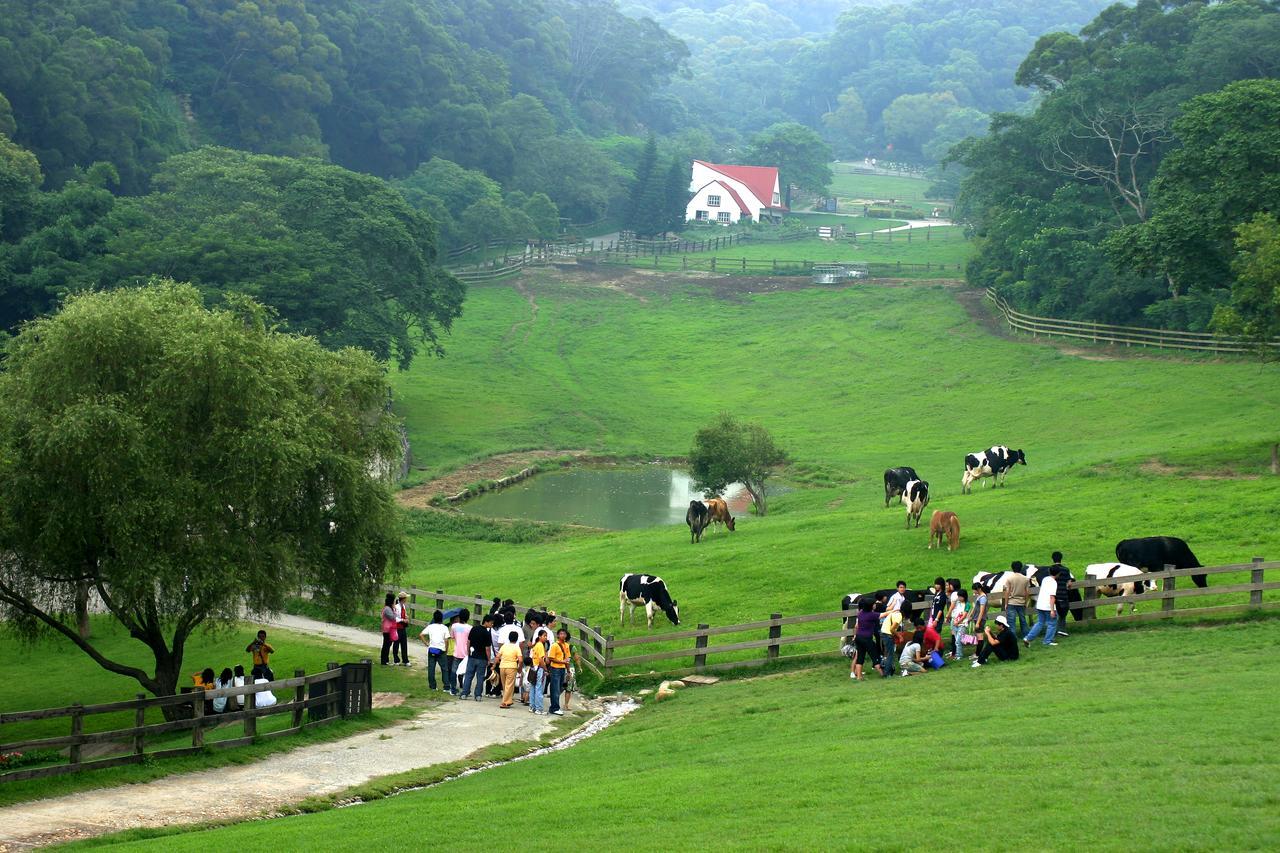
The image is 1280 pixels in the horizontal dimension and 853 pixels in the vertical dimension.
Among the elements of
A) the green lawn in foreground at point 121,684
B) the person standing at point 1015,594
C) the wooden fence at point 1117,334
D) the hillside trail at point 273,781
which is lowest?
the hillside trail at point 273,781

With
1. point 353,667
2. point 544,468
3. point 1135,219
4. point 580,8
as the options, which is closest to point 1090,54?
point 1135,219

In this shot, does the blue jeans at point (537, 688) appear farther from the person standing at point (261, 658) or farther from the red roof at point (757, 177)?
the red roof at point (757, 177)

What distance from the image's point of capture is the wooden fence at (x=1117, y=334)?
6894 cm

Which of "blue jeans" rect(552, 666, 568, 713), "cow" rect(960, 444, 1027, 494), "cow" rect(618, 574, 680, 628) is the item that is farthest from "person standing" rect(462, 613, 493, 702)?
"cow" rect(960, 444, 1027, 494)

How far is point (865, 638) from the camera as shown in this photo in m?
25.4

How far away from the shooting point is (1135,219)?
275ft

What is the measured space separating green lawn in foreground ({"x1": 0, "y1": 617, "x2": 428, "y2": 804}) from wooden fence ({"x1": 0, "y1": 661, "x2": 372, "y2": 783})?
0.20 meters

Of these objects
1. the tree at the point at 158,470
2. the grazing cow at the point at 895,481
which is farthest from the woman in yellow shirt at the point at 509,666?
the grazing cow at the point at 895,481

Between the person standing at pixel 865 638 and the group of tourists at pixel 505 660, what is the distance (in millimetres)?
5358

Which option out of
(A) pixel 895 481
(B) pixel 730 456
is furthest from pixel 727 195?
(A) pixel 895 481

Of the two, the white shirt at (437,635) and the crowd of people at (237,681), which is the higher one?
the white shirt at (437,635)

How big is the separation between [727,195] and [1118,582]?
118m

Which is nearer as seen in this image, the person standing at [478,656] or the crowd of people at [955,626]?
the crowd of people at [955,626]

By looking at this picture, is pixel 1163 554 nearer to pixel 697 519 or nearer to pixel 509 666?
pixel 509 666
